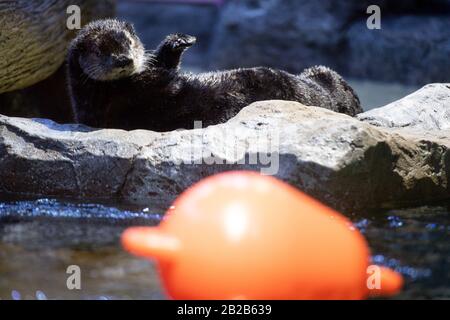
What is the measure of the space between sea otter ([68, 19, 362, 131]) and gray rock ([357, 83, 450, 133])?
1.40 feet

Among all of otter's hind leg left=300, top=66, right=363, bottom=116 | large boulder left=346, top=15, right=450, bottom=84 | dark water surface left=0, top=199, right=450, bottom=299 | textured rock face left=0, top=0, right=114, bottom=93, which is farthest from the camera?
large boulder left=346, top=15, right=450, bottom=84

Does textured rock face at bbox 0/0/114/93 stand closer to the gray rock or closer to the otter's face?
the otter's face

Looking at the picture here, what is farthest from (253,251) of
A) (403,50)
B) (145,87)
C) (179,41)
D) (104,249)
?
(403,50)

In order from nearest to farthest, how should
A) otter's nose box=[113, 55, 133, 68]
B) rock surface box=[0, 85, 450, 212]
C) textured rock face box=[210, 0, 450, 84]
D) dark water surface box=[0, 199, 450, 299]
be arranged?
dark water surface box=[0, 199, 450, 299]
rock surface box=[0, 85, 450, 212]
otter's nose box=[113, 55, 133, 68]
textured rock face box=[210, 0, 450, 84]

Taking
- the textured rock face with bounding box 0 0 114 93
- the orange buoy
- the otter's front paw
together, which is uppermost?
the textured rock face with bounding box 0 0 114 93

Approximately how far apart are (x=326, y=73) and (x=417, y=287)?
2671mm

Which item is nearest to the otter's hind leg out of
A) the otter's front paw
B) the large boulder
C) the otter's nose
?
the otter's front paw

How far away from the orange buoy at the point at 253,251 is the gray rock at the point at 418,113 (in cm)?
200

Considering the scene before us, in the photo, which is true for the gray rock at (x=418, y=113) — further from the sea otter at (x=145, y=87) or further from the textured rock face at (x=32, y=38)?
the textured rock face at (x=32, y=38)

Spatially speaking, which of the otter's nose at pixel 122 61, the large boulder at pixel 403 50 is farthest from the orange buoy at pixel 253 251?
the large boulder at pixel 403 50

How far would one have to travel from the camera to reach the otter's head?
4.12m

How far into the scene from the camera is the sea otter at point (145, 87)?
4.18m

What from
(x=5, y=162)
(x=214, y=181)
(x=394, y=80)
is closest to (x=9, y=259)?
(x=214, y=181)
